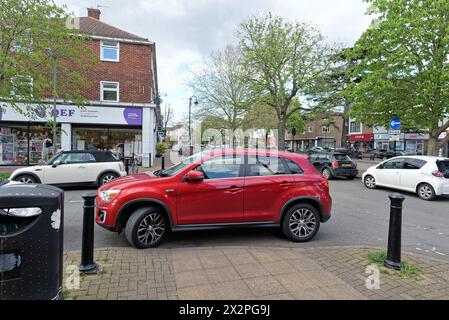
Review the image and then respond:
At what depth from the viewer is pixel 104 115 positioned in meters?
17.6

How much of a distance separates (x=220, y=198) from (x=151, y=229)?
1211 mm

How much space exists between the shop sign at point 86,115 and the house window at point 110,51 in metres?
3.40

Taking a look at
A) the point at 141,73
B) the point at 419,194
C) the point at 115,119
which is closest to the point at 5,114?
the point at 115,119

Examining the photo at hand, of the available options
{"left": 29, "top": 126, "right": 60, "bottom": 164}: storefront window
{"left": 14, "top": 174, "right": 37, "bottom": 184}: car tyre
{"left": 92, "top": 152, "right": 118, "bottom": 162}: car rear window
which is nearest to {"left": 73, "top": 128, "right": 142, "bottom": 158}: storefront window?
{"left": 29, "top": 126, "right": 60, "bottom": 164}: storefront window

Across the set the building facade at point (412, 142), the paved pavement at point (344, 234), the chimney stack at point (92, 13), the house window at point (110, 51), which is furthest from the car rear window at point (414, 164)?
the building facade at point (412, 142)

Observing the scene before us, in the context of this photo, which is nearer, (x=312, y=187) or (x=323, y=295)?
(x=323, y=295)

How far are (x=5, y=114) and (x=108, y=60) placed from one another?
6.63 metres

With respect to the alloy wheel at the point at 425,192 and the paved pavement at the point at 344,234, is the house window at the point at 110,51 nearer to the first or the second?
the paved pavement at the point at 344,234

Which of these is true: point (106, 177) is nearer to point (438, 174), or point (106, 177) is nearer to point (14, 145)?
point (14, 145)

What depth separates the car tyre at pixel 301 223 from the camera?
502 cm

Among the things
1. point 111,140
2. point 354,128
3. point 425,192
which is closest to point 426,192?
point 425,192

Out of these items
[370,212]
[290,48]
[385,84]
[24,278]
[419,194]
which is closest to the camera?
[24,278]

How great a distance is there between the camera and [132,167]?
14.6 metres
